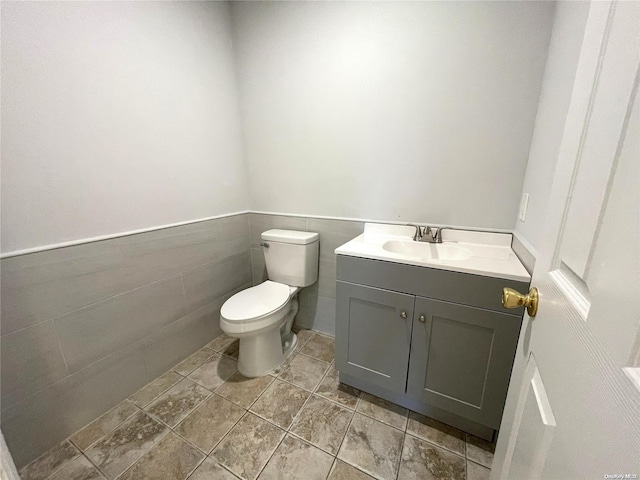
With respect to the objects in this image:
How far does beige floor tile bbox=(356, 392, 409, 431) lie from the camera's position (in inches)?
49.4

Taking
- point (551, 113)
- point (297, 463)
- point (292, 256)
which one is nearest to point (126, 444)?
point (297, 463)

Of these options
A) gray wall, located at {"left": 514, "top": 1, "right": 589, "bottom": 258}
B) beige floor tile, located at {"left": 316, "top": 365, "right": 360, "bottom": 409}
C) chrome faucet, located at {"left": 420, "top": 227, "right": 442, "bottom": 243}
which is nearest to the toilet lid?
beige floor tile, located at {"left": 316, "top": 365, "right": 360, "bottom": 409}

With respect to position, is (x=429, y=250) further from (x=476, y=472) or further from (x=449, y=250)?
(x=476, y=472)

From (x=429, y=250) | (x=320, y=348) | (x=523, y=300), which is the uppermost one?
(x=523, y=300)

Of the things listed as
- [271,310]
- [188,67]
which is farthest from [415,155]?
[188,67]

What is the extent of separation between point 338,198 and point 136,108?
3.88ft

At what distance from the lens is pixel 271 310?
1.45m

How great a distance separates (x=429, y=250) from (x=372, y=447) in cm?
97

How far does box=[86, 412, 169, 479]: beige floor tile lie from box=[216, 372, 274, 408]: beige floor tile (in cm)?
31

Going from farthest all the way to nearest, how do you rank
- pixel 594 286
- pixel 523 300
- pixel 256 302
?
pixel 256 302, pixel 523 300, pixel 594 286

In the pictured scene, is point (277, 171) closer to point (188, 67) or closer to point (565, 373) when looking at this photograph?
point (188, 67)

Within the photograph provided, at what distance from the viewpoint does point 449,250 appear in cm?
135

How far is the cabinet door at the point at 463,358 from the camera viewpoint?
1.00 m

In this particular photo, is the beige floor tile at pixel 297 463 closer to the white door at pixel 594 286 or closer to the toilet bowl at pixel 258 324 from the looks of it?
the toilet bowl at pixel 258 324
